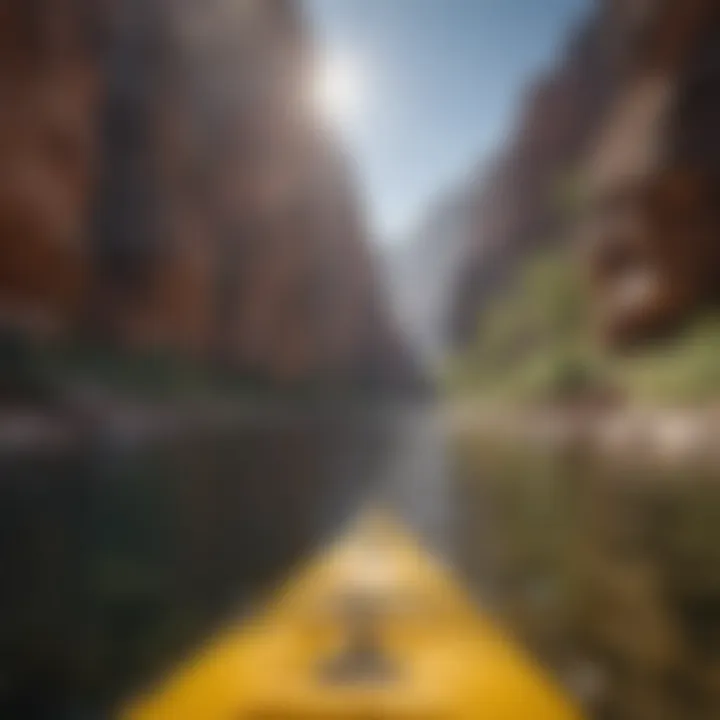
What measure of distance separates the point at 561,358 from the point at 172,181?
1299 cm

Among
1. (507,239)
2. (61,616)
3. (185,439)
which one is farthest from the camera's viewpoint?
(507,239)

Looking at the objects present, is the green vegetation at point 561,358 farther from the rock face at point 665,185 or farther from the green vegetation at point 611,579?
the green vegetation at point 611,579

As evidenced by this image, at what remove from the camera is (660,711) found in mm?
2945

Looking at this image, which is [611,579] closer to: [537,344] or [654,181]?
[654,181]

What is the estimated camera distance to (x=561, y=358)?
82.1ft

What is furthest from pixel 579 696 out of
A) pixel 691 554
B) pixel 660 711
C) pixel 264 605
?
pixel 691 554

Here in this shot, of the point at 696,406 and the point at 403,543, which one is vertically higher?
the point at 696,406

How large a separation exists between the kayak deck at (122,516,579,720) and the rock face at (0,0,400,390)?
14491mm

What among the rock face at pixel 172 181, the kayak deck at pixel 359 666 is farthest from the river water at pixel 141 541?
the rock face at pixel 172 181

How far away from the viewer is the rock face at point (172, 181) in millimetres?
17562

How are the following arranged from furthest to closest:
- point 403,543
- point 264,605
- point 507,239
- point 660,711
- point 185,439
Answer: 1. point 507,239
2. point 185,439
3. point 403,543
4. point 264,605
5. point 660,711

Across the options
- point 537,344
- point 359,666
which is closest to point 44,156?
point 359,666

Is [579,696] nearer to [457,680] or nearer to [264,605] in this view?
[457,680]

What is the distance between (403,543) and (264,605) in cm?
168
